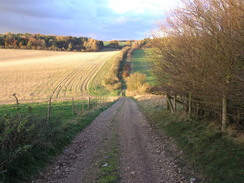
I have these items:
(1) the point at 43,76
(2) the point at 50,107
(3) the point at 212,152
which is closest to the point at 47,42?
(1) the point at 43,76

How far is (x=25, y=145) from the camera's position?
19.5 ft

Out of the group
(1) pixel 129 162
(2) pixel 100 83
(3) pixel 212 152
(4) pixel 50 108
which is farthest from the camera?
(2) pixel 100 83

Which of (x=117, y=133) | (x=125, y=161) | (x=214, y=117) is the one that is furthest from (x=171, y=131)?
(x=125, y=161)

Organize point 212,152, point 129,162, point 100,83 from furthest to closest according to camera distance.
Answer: point 100,83 < point 129,162 < point 212,152

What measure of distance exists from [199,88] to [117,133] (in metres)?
4.76

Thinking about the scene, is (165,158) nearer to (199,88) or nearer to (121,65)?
(199,88)

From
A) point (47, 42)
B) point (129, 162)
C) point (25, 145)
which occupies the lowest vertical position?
point (129, 162)

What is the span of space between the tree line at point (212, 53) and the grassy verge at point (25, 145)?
5.83 m

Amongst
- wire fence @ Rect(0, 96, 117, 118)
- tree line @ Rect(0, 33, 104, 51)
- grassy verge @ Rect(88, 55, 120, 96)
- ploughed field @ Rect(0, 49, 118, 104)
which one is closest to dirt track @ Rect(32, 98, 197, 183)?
wire fence @ Rect(0, 96, 117, 118)

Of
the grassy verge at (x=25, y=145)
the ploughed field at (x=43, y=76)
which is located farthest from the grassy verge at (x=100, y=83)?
the grassy verge at (x=25, y=145)

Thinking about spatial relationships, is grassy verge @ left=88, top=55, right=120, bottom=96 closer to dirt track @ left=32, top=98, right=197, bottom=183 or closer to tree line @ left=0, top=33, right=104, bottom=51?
tree line @ left=0, top=33, right=104, bottom=51

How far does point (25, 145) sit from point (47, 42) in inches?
3754

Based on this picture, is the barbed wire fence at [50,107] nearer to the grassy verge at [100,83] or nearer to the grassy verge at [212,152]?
the grassy verge at [212,152]

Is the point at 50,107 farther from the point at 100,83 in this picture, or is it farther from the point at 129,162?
the point at 100,83
